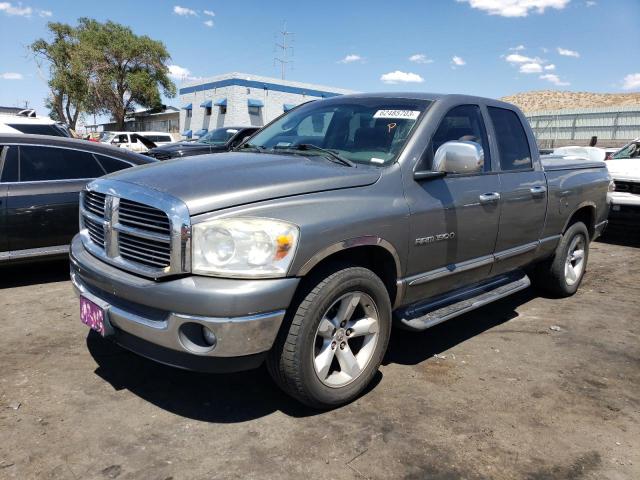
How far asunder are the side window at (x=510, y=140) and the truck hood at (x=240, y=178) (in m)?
1.67

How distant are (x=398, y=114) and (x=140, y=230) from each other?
1971mm

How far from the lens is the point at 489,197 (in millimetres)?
3975

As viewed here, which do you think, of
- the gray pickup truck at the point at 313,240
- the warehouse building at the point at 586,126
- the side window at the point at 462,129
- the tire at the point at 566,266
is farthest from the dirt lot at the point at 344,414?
the warehouse building at the point at 586,126

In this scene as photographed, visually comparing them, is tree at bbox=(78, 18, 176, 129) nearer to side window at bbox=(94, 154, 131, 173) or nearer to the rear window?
the rear window

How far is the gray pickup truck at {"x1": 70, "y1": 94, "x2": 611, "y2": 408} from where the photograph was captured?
2617 millimetres

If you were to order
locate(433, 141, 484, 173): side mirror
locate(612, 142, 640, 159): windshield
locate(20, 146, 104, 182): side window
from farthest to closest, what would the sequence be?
locate(612, 142, 640, 159): windshield
locate(20, 146, 104, 182): side window
locate(433, 141, 484, 173): side mirror

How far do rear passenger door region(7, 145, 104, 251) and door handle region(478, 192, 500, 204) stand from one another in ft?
13.0

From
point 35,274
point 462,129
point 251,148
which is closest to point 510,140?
point 462,129

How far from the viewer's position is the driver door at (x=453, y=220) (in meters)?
3.43

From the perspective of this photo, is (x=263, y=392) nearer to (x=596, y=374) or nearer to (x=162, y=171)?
(x=162, y=171)

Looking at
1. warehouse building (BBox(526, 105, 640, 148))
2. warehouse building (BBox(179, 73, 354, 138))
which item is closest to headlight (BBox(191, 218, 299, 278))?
warehouse building (BBox(526, 105, 640, 148))

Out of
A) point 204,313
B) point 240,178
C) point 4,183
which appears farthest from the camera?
point 4,183

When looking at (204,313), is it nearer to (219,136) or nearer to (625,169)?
(625,169)

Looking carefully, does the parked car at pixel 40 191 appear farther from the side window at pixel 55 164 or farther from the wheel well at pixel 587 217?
the wheel well at pixel 587 217
